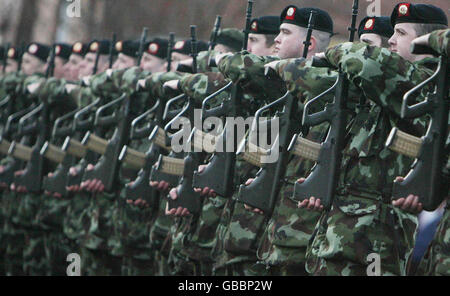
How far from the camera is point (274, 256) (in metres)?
8.58

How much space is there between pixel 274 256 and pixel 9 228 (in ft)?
22.1

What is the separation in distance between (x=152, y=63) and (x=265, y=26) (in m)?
2.35

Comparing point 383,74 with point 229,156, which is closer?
point 383,74

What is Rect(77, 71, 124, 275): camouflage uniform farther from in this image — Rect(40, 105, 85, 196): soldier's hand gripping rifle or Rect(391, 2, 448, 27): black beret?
Rect(391, 2, 448, 27): black beret

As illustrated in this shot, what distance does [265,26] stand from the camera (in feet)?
33.1

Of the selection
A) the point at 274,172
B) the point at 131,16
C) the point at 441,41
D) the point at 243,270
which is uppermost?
the point at 441,41

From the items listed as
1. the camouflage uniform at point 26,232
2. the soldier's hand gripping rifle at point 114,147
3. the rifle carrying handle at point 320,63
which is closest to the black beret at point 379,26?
the rifle carrying handle at point 320,63

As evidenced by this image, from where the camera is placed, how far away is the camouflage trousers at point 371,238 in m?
7.51

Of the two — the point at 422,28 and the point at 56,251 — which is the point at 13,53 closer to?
the point at 56,251

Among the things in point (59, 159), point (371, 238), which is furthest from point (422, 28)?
point (59, 159)

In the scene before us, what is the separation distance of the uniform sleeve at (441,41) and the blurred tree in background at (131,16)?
1830 millimetres

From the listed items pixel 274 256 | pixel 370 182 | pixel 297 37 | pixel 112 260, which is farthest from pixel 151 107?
pixel 370 182

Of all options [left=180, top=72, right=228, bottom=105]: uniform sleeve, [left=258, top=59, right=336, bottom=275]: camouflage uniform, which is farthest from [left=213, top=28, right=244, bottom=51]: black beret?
[left=258, top=59, right=336, bottom=275]: camouflage uniform
